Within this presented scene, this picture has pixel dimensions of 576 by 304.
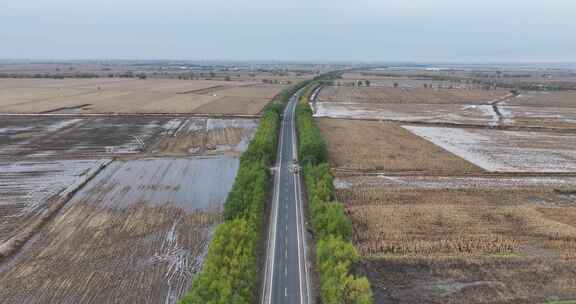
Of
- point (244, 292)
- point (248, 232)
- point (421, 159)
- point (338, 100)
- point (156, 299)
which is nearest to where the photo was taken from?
point (244, 292)

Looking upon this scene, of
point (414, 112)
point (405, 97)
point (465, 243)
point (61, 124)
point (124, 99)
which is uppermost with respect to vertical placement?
point (405, 97)

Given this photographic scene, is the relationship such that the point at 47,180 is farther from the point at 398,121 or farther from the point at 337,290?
the point at 398,121

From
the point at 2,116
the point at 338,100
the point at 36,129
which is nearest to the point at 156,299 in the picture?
the point at 36,129

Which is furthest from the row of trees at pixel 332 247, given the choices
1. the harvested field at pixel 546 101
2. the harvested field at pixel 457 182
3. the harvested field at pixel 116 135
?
the harvested field at pixel 546 101

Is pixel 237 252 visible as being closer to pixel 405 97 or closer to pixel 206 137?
pixel 206 137

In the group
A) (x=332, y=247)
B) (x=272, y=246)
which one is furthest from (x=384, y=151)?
(x=332, y=247)

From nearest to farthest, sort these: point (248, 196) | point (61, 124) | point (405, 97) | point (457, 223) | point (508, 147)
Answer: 1. point (248, 196)
2. point (457, 223)
3. point (508, 147)
4. point (61, 124)
5. point (405, 97)

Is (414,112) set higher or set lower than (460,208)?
higher
